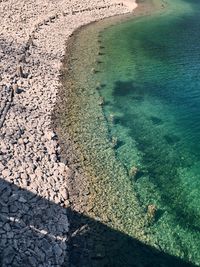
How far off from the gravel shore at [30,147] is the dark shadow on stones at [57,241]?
0.21ft

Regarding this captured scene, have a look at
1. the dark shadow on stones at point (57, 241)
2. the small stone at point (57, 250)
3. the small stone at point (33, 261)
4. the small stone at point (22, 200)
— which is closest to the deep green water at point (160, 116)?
the dark shadow on stones at point (57, 241)

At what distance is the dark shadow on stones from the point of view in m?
22.2

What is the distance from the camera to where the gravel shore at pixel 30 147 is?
2286 centimetres

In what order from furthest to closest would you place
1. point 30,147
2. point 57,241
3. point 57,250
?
point 30,147 < point 57,241 < point 57,250

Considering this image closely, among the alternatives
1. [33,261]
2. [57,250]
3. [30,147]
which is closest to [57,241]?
[57,250]

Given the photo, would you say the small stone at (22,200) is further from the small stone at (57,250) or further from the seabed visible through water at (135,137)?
the small stone at (57,250)

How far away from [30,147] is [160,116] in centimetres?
1539

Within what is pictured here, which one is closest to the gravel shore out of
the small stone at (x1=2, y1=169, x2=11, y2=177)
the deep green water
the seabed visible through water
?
the small stone at (x1=2, y1=169, x2=11, y2=177)

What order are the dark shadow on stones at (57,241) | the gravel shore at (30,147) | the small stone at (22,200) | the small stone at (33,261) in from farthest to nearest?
the small stone at (22,200) < the gravel shore at (30,147) < the dark shadow on stones at (57,241) < the small stone at (33,261)

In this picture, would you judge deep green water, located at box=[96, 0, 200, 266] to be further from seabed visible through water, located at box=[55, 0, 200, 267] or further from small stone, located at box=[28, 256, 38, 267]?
small stone, located at box=[28, 256, 38, 267]

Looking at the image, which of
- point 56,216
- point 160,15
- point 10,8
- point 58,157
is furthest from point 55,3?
point 56,216

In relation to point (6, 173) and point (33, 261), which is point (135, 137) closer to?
point (6, 173)

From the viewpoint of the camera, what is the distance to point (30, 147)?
3092cm

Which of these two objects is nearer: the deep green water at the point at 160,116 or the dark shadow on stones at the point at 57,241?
the dark shadow on stones at the point at 57,241
